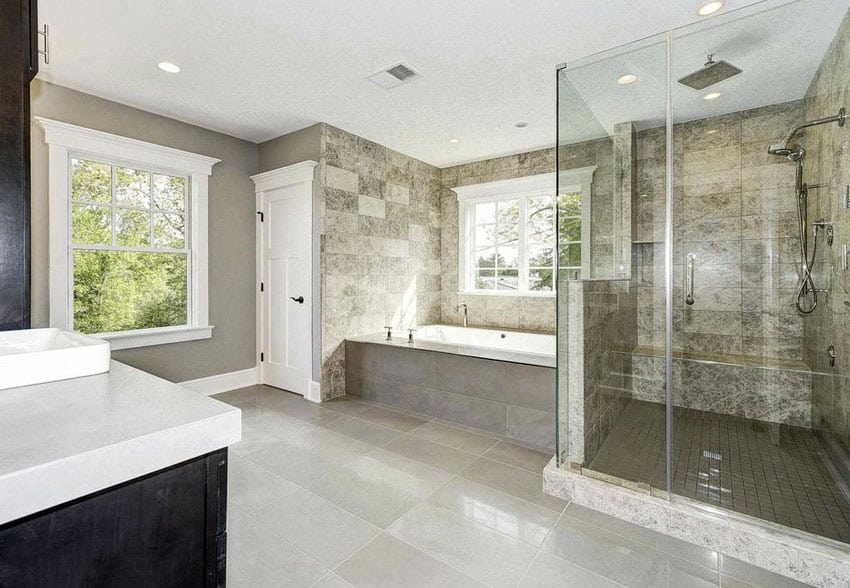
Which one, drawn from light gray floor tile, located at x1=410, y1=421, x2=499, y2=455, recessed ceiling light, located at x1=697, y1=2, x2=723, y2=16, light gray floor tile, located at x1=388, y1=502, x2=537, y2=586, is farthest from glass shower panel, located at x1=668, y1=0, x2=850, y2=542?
light gray floor tile, located at x1=410, y1=421, x2=499, y2=455

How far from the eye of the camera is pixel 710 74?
8.67ft

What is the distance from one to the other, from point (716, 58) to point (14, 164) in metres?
3.40

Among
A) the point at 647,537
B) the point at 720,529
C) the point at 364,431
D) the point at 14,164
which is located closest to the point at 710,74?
the point at 720,529

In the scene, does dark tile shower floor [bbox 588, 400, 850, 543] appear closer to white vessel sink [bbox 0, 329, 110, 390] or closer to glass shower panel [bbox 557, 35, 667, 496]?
glass shower panel [bbox 557, 35, 667, 496]

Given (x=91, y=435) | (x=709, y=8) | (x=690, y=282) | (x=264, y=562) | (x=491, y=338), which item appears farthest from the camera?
(x=491, y=338)

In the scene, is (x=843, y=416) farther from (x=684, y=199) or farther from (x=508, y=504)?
(x=508, y=504)

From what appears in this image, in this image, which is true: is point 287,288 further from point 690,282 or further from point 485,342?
point 690,282

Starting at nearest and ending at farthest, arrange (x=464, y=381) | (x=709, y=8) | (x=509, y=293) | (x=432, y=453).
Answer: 1. (x=709, y=8)
2. (x=432, y=453)
3. (x=464, y=381)
4. (x=509, y=293)

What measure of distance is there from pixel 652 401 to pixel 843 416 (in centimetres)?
96

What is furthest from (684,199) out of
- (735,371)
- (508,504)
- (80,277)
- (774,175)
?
(80,277)

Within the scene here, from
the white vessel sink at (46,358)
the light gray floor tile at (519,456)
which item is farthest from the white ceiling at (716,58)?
the white vessel sink at (46,358)

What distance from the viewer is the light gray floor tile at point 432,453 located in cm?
258

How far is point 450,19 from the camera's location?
2303 mm

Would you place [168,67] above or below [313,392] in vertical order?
above
